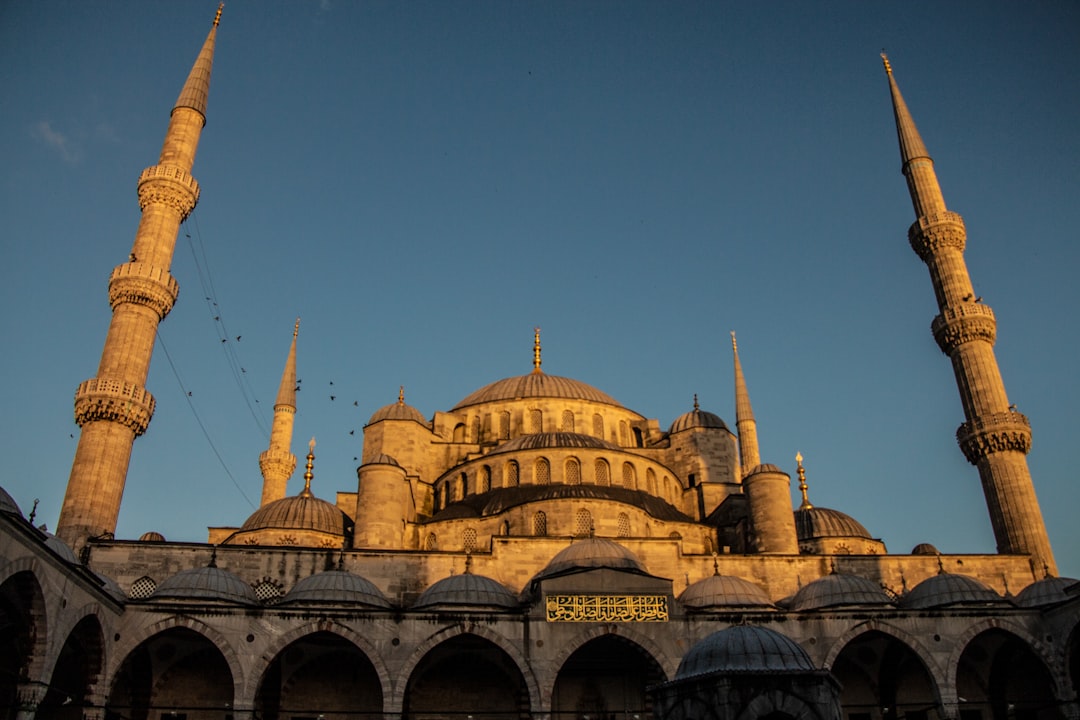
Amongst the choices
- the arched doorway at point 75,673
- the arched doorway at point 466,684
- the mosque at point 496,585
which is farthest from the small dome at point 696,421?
the arched doorway at point 75,673

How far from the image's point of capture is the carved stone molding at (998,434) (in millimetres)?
23219

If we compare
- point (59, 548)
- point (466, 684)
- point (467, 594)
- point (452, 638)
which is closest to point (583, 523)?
point (466, 684)

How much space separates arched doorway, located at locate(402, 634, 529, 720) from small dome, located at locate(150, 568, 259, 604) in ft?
13.6

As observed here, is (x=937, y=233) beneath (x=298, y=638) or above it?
above

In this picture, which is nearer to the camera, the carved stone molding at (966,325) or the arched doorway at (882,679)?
the arched doorway at (882,679)

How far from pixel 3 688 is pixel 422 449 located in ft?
43.7

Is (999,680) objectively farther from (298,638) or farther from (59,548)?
(59,548)

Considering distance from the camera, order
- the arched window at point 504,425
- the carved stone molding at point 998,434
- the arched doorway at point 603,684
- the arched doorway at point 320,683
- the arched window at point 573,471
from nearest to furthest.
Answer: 1. the arched doorway at point 320,683
2. the arched doorway at point 603,684
3. the carved stone molding at point 998,434
4. the arched window at point 573,471
5. the arched window at point 504,425

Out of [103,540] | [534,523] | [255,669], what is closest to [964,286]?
[534,523]

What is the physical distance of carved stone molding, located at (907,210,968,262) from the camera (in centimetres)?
2705

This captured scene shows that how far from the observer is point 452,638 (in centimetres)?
1681

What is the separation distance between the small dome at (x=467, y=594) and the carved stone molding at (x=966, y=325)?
15761 millimetres

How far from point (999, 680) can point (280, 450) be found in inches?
913

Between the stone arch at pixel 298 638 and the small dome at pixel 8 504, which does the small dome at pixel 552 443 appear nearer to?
the stone arch at pixel 298 638
